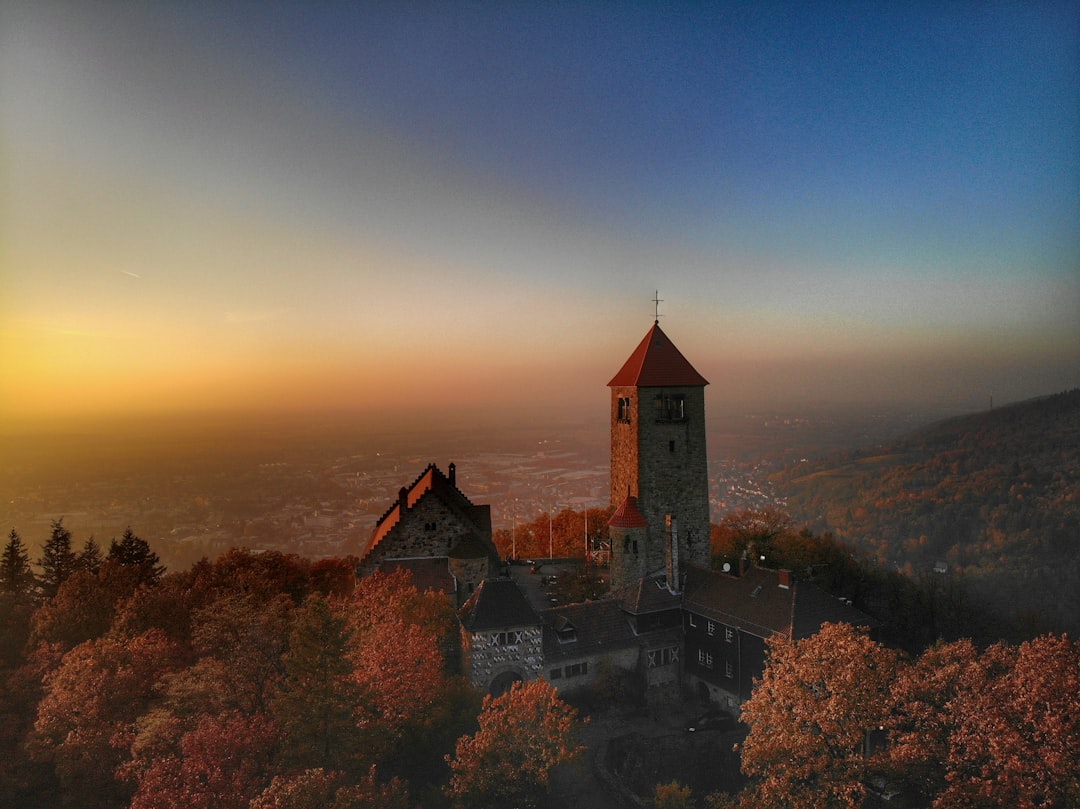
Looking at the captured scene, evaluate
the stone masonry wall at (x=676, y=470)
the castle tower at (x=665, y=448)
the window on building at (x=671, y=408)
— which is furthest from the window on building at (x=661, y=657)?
the window on building at (x=671, y=408)

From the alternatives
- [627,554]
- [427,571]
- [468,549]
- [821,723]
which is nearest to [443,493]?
[468,549]

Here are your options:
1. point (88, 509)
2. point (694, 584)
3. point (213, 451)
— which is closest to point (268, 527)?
point (213, 451)

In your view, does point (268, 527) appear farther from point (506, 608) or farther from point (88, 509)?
point (506, 608)

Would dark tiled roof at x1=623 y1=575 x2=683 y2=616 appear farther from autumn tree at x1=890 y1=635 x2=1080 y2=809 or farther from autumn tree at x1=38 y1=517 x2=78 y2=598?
autumn tree at x1=38 y1=517 x2=78 y2=598

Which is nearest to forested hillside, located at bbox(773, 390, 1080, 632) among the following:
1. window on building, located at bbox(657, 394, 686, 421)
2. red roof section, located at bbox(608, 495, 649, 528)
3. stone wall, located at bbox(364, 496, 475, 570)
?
window on building, located at bbox(657, 394, 686, 421)

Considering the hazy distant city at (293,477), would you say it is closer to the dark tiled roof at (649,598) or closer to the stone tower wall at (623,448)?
the stone tower wall at (623,448)
